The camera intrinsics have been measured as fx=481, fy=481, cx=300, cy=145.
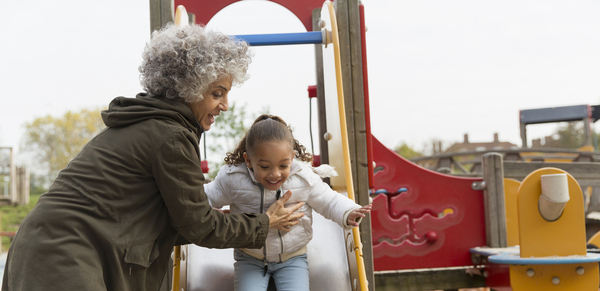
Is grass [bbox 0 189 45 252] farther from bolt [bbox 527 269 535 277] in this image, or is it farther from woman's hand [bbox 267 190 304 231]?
woman's hand [bbox 267 190 304 231]

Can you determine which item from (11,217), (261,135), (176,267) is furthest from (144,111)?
(11,217)

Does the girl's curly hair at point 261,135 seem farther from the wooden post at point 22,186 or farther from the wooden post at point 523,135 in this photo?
the wooden post at point 22,186

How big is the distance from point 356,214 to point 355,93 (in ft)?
3.22

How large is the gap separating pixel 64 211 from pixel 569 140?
26.3 metres

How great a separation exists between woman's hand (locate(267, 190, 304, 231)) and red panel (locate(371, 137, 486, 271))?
2.33 metres

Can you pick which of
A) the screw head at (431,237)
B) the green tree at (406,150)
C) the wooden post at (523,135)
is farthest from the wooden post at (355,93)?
the green tree at (406,150)

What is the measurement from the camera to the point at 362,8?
279cm

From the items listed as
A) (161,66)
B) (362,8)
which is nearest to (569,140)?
(362,8)

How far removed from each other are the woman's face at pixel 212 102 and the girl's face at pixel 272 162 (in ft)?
0.94

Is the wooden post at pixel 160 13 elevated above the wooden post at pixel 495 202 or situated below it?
above

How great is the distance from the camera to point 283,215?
6.40 ft

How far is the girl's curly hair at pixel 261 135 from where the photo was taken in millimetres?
1945

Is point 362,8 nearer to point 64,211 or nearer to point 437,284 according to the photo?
point 64,211

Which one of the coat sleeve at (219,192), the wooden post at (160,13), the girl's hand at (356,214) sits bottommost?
the girl's hand at (356,214)
